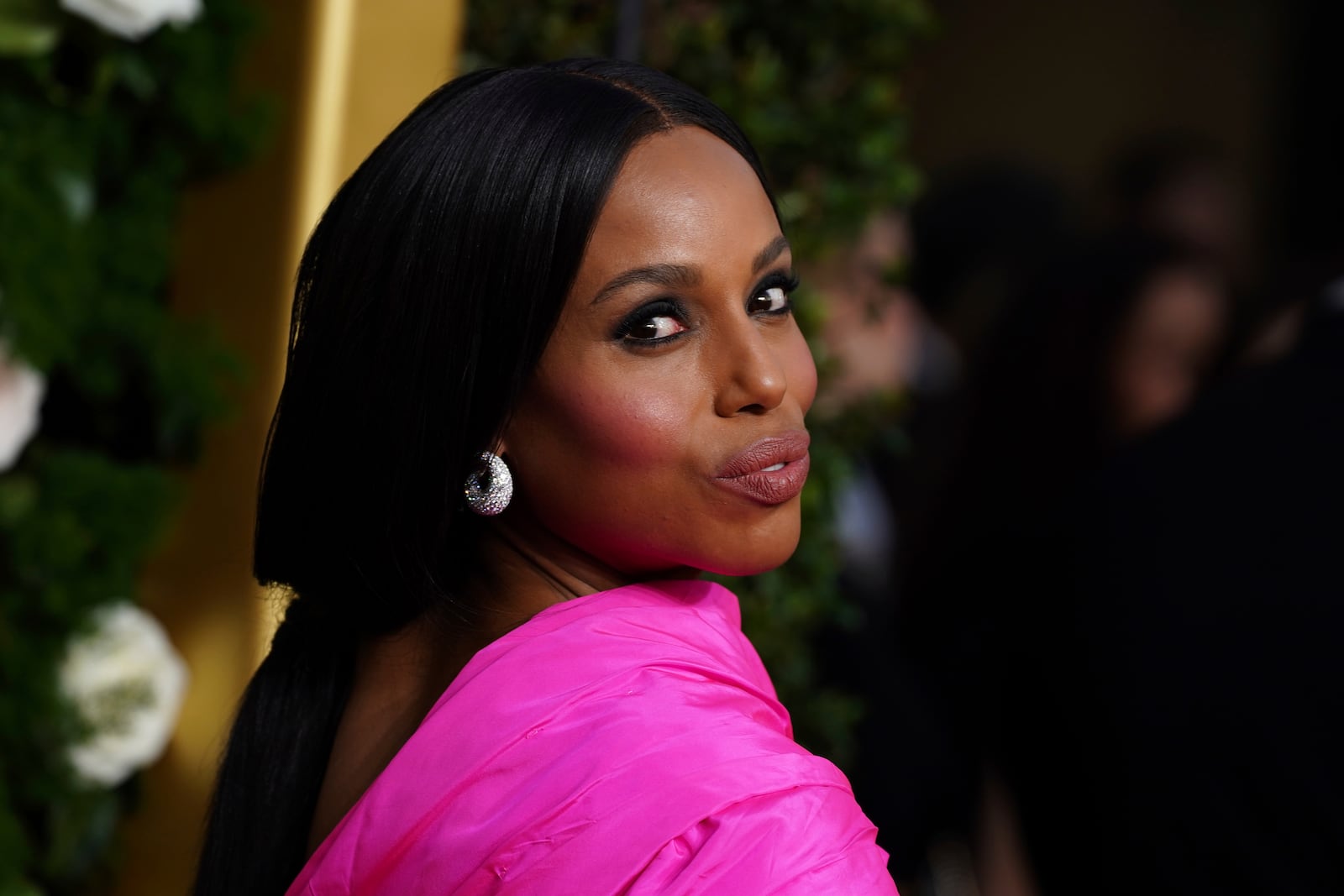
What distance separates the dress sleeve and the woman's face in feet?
0.77

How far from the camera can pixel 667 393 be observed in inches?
47.9

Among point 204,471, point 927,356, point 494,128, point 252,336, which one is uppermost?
point 494,128

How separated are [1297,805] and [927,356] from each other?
8.21 feet

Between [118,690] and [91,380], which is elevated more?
[91,380]

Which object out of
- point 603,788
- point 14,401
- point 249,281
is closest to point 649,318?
point 603,788

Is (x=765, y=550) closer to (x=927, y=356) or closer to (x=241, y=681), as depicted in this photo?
(x=241, y=681)

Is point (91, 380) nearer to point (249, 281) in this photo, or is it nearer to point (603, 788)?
point (249, 281)

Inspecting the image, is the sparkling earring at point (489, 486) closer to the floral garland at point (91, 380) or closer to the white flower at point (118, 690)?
the floral garland at point (91, 380)

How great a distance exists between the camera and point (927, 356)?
15.5ft

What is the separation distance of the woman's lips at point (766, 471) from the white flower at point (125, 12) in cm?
134

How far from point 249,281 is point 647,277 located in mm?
1346

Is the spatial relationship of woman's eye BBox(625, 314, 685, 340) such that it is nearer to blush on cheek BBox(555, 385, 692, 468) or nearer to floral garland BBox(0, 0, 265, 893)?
blush on cheek BBox(555, 385, 692, 468)

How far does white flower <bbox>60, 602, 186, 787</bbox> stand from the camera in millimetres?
2191

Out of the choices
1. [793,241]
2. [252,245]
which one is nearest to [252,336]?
[252,245]
